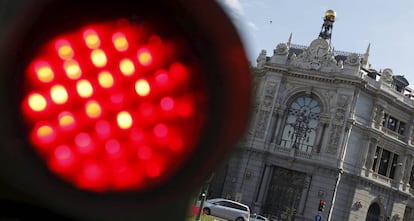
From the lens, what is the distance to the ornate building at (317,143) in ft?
141

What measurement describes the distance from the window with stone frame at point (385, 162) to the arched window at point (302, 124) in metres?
6.23

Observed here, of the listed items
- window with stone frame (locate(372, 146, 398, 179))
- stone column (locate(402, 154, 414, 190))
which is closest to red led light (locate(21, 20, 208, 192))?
window with stone frame (locate(372, 146, 398, 179))

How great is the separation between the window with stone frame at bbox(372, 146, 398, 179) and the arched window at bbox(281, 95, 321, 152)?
20.4ft

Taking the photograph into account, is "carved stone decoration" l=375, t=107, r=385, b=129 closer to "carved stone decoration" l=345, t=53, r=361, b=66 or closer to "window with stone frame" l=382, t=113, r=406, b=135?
"window with stone frame" l=382, t=113, r=406, b=135

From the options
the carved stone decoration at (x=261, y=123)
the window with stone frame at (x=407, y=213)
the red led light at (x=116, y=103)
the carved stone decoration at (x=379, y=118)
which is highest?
the carved stone decoration at (x=379, y=118)

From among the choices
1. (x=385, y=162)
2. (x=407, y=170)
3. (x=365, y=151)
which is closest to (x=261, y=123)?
(x=365, y=151)

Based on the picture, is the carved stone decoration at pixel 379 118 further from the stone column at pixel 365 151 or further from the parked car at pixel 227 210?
the parked car at pixel 227 210

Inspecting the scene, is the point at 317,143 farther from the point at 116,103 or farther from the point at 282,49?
the point at 116,103

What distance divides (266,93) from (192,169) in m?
44.2

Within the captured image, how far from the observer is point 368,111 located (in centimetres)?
4497

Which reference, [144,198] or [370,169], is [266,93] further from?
[144,198]

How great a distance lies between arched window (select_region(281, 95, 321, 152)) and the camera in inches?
1732

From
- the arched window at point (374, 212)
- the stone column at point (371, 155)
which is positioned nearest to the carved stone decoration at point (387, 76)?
the stone column at point (371, 155)

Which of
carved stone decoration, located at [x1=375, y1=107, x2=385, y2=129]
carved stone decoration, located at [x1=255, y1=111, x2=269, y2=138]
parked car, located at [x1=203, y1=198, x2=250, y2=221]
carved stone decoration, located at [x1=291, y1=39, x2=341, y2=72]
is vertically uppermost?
carved stone decoration, located at [x1=291, y1=39, x2=341, y2=72]
